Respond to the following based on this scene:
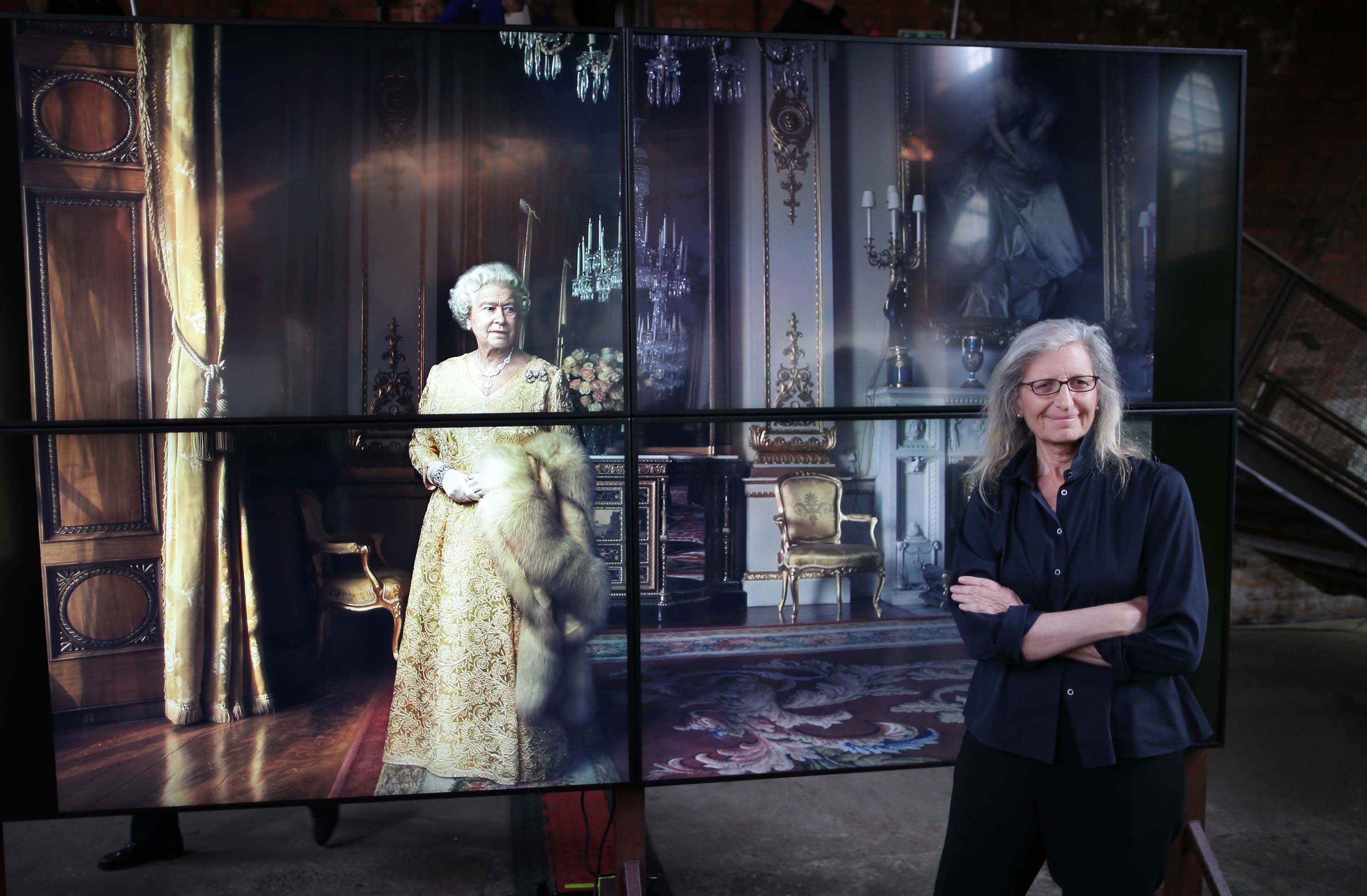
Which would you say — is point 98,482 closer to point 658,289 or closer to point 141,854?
point 658,289

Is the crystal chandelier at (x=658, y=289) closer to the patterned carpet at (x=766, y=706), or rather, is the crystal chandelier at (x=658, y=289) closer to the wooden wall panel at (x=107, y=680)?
the patterned carpet at (x=766, y=706)

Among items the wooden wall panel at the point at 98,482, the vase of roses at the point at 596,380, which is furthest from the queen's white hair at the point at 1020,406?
the wooden wall panel at the point at 98,482

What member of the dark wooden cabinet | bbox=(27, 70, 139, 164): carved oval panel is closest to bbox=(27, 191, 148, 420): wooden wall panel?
bbox=(27, 70, 139, 164): carved oval panel

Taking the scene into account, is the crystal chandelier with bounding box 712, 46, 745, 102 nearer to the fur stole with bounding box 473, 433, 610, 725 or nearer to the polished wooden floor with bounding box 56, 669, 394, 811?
the fur stole with bounding box 473, 433, 610, 725

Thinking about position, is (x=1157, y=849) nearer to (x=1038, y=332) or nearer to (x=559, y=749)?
(x=1038, y=332)

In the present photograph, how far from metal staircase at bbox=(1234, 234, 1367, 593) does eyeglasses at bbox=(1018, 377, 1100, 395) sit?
10.6 ft

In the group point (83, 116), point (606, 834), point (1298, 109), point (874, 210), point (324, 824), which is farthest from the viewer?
point (1298, 109)

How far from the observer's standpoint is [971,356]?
7.97 ft

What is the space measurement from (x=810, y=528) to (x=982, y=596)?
0.69 metres

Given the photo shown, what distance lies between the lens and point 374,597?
2.26 meters

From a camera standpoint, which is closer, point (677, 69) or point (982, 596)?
point (982, 596)

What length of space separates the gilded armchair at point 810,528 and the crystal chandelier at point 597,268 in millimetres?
630

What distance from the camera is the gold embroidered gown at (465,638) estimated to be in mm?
2266

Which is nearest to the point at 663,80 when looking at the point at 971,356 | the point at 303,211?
the point at 303,211
